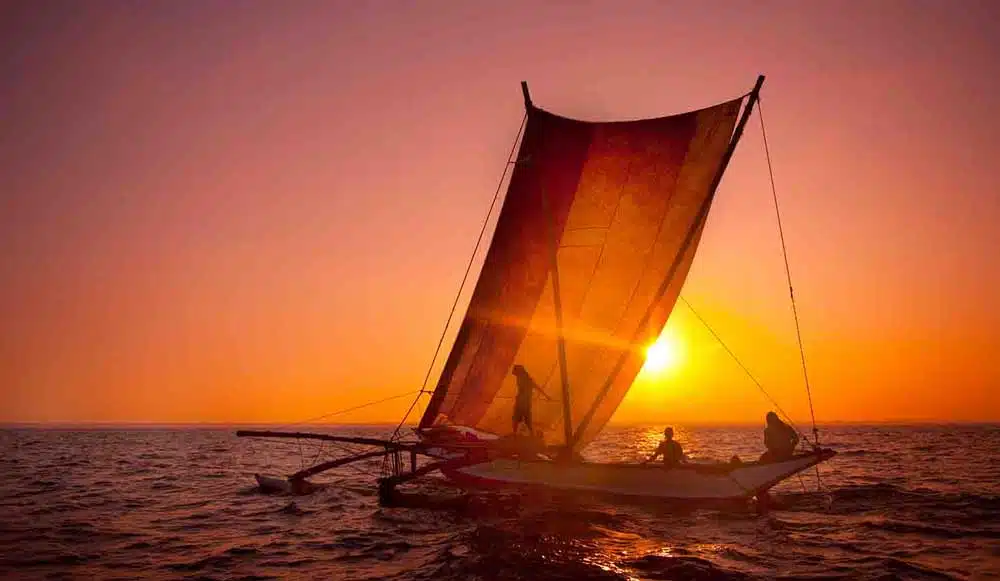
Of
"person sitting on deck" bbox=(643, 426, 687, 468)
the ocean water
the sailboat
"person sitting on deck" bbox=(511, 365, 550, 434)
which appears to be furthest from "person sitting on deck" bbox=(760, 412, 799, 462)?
"person sitting on deck" bbox=(511, 365, 550, 434)

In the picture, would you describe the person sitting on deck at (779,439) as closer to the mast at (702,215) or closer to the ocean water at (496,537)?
the ocean water at (496,537)

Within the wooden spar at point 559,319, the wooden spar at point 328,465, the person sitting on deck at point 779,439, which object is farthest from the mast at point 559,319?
the wooden spar at point 328,465

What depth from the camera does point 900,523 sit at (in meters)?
16.8

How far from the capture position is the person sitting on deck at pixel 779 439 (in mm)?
17688

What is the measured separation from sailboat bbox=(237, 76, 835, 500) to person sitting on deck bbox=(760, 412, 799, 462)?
499 mm

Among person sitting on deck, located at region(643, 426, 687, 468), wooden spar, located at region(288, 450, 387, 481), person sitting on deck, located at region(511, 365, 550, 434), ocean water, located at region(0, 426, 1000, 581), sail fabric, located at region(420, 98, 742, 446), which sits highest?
sail fabric, located at region(420, 98, 742, 446)

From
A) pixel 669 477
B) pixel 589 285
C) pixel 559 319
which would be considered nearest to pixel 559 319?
pixel 559 319

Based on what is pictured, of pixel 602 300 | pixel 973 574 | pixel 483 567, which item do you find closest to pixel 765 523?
pixel 973 574

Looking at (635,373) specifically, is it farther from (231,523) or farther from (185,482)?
(185,482)

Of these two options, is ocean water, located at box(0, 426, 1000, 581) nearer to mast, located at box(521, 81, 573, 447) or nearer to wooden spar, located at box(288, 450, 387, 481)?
wooden spar, located at box(288, 450, 387, 481)

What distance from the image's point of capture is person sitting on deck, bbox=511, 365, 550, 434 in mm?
18750

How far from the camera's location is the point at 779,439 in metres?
18.0

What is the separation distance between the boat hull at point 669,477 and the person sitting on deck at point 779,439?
55cm

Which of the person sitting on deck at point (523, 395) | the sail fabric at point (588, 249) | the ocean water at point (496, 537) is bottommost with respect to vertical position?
the ocean water at point (496, 537)
